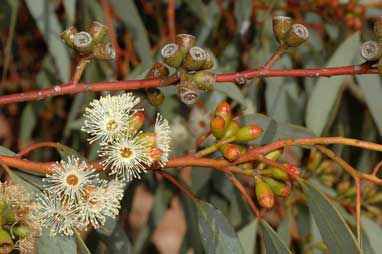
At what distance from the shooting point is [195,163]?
1.37 m

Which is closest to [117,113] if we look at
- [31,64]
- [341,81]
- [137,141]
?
[137,141]

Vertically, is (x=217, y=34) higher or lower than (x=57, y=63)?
higher

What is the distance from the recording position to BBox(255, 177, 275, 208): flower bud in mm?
1365

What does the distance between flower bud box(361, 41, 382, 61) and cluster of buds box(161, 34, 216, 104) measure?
0.82ft

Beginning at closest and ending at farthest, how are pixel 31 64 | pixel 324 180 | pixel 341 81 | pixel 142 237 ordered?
1. pixel 341 81
2. pixel 324 180
3. pixel 142 237
4. pixel 31 64

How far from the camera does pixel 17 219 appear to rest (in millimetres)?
1270

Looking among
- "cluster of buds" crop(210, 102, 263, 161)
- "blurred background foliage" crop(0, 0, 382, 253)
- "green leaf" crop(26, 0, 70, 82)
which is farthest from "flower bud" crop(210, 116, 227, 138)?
"green leaf" crop(26, 0, 70, 82)

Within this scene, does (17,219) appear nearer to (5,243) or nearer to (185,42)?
(5,243)

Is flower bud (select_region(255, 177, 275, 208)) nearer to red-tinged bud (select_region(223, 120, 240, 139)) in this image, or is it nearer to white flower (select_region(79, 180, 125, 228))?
red-tinged bud (select_region(223, 120, 240, 139))

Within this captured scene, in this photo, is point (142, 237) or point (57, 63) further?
point (142, 237)

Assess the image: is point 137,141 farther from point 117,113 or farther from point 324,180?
point 324,180

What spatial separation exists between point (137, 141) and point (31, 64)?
75.7 inches

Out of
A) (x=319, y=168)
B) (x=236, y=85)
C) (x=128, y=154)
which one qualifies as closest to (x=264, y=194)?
(x=128, y=154)

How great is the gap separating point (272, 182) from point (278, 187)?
14mm
